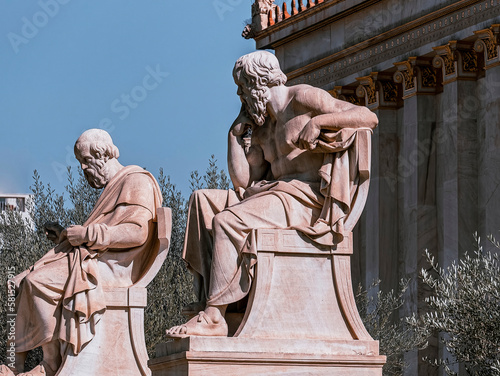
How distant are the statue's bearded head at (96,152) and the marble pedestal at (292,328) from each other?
131 inches

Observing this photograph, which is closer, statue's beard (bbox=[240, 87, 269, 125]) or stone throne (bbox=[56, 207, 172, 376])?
statue's beard (bbox=[240, 87, 269, 125])

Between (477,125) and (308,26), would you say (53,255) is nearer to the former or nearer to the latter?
(477,125)

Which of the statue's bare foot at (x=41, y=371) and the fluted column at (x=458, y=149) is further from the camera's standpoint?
the fluted column at (x=458, y=149)

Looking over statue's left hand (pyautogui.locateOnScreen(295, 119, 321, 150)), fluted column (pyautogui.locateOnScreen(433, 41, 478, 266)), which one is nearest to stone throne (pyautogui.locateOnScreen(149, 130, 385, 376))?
statue's left hand (pyautogui.locateOnScreen(295, 119, 321, 150))

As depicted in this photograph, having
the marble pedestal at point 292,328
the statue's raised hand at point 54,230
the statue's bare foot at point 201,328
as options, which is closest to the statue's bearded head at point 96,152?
the statue's raised hand at point 54,230

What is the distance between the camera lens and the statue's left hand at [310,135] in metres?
10.8

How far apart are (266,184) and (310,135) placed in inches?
25.3

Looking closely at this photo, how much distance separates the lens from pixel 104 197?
13.6 metres

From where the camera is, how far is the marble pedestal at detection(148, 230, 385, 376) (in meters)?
10.3

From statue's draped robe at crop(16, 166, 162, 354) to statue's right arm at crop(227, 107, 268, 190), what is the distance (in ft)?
6.89

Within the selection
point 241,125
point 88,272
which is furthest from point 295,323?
point 88,272

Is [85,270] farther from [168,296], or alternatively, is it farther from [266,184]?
[168,296]

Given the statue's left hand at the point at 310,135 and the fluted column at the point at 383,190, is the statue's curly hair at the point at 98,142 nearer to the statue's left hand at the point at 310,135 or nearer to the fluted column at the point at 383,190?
the statue's left hand at the point at 310,135

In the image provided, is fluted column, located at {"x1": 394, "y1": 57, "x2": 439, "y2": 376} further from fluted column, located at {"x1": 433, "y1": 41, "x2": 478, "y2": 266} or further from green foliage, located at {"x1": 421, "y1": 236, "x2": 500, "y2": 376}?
green foliage, located at {"x1": 421, "y1": 236, "x2": 500, "y2": 376}
